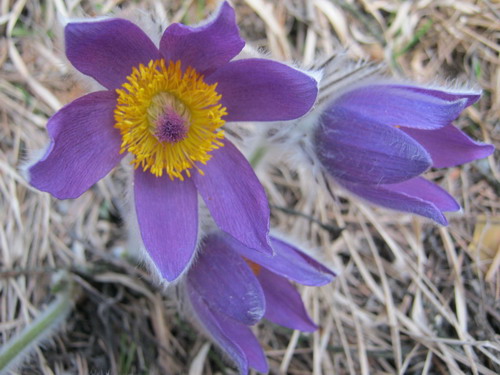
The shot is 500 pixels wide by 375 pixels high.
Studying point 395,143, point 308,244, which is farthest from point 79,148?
point 308,244

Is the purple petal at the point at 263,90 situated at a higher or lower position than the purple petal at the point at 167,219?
higher

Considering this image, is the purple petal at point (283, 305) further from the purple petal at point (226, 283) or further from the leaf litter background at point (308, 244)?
Answer: the leaf litter background at point (308, 244)

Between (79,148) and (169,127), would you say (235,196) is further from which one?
(79,148)

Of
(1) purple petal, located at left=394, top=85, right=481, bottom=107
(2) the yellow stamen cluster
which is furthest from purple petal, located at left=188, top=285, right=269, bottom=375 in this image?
(1) purple petal, located at left=394, top=85, right=481, bottom=107

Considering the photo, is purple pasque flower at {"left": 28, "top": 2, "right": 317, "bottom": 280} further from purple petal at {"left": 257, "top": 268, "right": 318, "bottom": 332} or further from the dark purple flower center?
purple petal at {"left": 257, "top": 268, "right": 318, "bottom": 332}

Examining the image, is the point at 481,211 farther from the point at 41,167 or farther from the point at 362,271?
the point at 41,167

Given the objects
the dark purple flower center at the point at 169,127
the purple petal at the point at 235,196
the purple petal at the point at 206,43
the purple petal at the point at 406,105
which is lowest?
the purple petal at the point at 235,196

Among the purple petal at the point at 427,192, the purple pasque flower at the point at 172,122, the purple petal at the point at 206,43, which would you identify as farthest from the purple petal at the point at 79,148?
the purple petal at the point at 427,192
